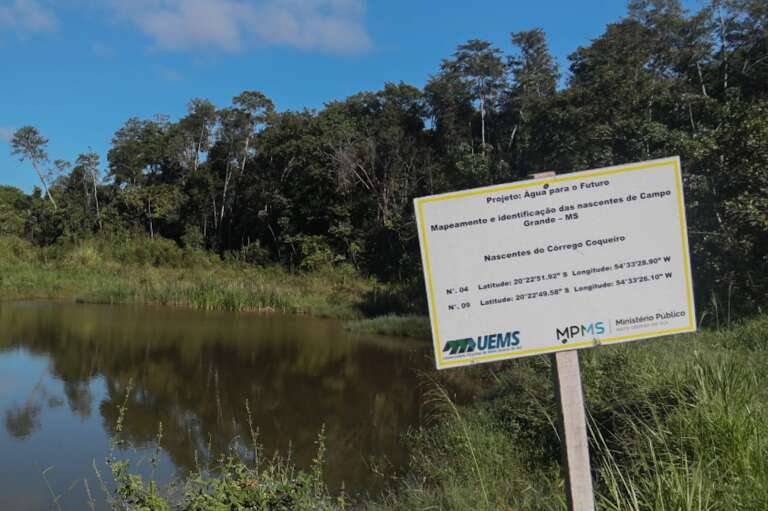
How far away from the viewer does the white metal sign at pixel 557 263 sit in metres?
1.70

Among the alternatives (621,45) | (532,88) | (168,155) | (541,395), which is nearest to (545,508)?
(541,395)

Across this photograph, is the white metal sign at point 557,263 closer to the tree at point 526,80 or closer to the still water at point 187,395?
the still water at point 187,395

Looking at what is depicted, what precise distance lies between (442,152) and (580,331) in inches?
873

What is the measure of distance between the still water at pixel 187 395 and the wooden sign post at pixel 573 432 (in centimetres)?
228

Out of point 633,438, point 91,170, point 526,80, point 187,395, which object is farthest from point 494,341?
point 91,170

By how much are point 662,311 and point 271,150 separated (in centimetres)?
2562

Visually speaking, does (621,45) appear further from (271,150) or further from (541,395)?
(271,150)

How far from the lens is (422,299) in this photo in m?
16.7

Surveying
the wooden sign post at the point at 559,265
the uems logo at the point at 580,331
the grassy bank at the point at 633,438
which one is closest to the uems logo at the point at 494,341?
the wooden sign post at the point at 559,265

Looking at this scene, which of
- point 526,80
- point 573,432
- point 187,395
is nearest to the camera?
point 573,432

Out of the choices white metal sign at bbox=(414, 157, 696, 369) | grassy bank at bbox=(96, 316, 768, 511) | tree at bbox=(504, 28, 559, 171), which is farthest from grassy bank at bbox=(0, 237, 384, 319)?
white metal sign at bbox=(414, 157, 696, 369)

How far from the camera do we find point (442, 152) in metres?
23.3

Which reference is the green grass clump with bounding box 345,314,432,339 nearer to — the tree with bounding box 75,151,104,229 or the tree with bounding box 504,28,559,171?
the tree with bounding box 504,28,559,171

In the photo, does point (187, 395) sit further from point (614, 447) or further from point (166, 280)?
point (166, 280)
